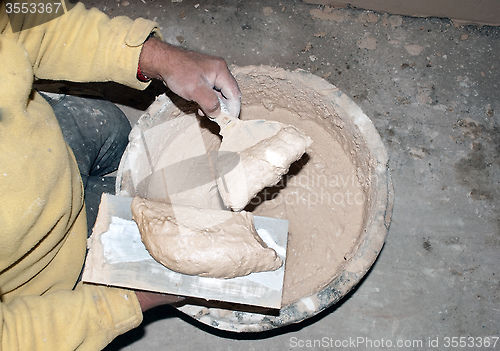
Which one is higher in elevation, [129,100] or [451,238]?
[129,100]

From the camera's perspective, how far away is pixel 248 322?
158cm

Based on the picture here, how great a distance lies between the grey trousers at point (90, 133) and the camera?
180cm

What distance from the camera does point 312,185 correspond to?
2.02 meters

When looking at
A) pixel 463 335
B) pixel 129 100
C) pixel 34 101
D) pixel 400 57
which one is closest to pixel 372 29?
pixel 400 57

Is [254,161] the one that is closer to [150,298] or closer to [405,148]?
[150,298]

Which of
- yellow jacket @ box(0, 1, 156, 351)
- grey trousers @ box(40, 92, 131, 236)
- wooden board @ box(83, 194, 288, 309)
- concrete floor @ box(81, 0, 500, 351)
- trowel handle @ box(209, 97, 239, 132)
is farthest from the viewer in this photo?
concrete floor @ box(81, 0, 500, 351)

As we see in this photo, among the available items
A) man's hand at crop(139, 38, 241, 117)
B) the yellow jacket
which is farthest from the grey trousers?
man's hand at crop(139, 38, 241, 117)

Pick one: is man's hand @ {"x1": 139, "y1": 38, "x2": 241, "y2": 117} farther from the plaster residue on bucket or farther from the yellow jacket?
the plaster residue on bucket

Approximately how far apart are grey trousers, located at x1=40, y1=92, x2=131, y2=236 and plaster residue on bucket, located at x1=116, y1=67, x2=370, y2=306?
1.10 ft

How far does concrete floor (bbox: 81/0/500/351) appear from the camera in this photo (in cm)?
224

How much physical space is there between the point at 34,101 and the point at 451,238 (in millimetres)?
2145

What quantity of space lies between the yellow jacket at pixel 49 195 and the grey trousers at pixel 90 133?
226mm

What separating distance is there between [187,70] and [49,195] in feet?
2.12

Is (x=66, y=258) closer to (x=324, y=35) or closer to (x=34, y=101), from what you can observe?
(x=34, y=101)
